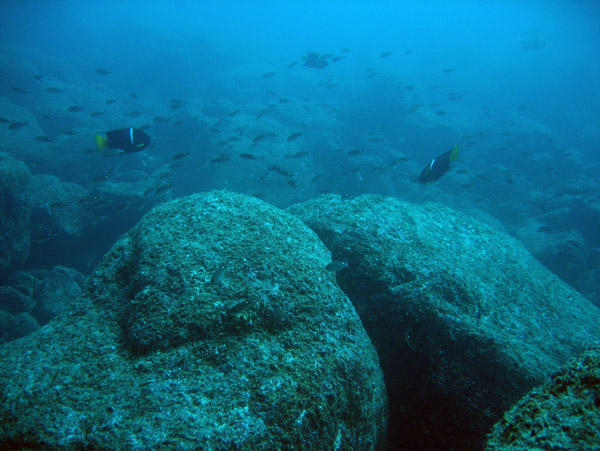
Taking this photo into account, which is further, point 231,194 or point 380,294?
point 231,194

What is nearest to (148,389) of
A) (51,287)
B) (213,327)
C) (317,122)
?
(213,327)

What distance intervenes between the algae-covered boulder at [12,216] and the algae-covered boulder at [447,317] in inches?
326

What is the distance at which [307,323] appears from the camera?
8.30 ft

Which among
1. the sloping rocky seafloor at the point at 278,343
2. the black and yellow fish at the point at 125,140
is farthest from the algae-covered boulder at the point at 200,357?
the black and yellow fish at the point at 125,140

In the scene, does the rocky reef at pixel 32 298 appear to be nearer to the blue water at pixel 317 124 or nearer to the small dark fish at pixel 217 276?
the blue water at pixel 317 124

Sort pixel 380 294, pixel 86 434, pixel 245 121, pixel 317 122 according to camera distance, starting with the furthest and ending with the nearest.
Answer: pixel 317 122 < pixel 245 121 < pixel 380 294 < pixel 86 434

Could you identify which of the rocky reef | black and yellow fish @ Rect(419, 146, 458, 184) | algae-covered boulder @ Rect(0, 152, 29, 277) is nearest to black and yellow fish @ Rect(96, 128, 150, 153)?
the rocky reef

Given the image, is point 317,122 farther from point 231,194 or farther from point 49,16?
point 49,16

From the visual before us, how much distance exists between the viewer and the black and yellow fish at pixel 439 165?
518 cm

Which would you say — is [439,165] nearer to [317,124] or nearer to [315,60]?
[315,60]

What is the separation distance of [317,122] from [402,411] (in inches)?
893

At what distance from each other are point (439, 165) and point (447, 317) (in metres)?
3.26

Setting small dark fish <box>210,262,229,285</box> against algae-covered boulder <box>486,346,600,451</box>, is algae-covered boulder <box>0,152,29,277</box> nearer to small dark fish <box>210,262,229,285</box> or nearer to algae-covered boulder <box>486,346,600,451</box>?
small dark fish <box>210,262,229,285</box>

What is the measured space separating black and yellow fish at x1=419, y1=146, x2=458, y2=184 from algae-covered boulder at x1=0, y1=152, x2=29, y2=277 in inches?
407
